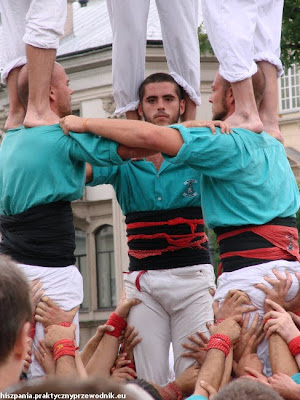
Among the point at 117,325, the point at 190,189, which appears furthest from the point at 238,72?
the point at 117,325

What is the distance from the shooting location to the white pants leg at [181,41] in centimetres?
702

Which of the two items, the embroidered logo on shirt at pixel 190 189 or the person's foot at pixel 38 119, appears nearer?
the person's foot at pixel 38 119

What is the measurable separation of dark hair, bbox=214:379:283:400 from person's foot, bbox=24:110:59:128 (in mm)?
2792

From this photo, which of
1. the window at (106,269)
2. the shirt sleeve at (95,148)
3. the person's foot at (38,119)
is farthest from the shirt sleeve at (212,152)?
the window at (106,269)

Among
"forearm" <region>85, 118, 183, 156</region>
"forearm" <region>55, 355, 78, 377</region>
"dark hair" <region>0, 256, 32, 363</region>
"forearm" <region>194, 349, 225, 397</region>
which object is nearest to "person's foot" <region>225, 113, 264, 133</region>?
"forearm" <region>85, 118, 183, 156</region>

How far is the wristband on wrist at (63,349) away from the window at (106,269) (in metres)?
26.9

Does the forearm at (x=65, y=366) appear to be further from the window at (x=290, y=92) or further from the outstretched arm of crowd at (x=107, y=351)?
the window at (x=290, y=92)

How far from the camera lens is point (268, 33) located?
21.4 ft

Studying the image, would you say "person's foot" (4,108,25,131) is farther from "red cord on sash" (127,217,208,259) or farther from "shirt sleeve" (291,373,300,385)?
"shirt sleeve" (291,373,300,385)

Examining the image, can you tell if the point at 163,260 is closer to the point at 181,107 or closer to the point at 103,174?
the point at 103,174

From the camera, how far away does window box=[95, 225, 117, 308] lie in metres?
32.6

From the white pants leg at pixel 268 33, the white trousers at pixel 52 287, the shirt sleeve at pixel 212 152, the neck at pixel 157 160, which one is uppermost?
the white pants leg at pixel 268 33

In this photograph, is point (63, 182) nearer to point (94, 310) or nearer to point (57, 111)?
point (57, 111)

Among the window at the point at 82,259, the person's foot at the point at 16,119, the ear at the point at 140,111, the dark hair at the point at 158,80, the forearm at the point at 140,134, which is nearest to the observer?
the forearm at the point at 140,134
